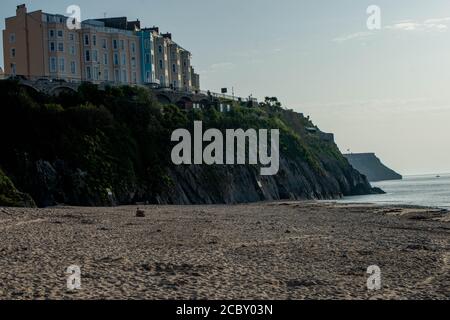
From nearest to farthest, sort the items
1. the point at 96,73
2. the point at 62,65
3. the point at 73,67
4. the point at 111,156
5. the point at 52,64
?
1. the point at 111,156
2. the point at 52,64
3. the point at 62,65
4. the point at 73,67
5. the point at 96,73

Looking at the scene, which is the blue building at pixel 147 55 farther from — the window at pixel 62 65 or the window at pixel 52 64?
the window at pixel 52 64

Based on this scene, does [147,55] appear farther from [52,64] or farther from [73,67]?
[52,64]

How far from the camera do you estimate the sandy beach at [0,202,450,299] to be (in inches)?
607

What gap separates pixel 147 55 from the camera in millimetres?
104125

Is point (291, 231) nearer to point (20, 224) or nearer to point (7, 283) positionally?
point (20, 224)

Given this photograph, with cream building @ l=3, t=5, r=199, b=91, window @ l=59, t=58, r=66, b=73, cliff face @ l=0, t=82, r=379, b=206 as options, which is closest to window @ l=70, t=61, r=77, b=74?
cream building @ l=3, t=5, r=199, b=91

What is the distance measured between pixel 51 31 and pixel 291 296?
82188 millimetres

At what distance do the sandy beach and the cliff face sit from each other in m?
20.8

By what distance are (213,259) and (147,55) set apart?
87.4 metres

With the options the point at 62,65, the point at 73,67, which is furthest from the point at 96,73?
the point at 62,65

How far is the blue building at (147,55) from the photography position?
104m

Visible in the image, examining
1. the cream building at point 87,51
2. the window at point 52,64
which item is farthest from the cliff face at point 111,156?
the window at point 52,64

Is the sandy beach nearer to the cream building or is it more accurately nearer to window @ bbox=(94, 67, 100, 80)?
the cream building
